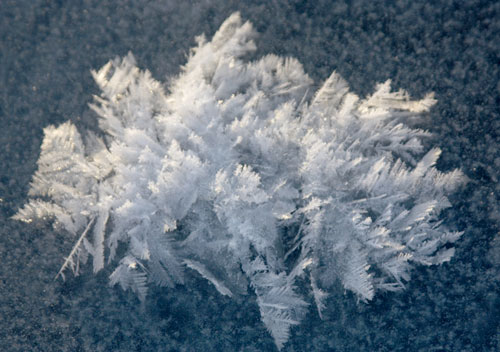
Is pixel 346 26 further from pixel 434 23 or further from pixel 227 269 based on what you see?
pixel 227 269

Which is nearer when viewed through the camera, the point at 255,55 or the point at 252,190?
the point at 252,190

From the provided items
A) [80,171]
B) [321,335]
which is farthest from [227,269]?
[80,171]

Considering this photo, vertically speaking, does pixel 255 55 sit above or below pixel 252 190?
above

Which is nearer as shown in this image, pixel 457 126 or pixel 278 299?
pixel 278 299
